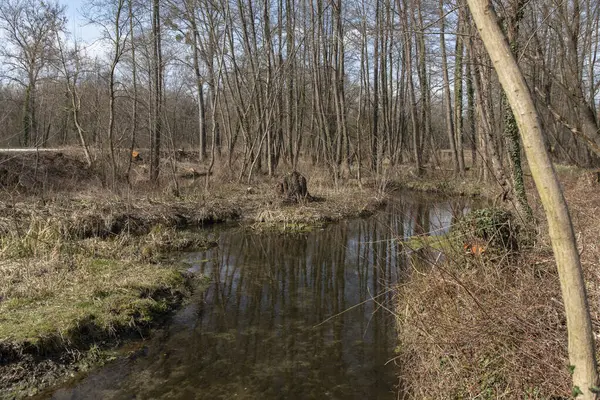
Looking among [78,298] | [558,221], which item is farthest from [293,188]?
[558,221]

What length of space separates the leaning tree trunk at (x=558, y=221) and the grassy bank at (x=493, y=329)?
84 cm

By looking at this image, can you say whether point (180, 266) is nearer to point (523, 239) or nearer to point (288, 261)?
point (288, 261)

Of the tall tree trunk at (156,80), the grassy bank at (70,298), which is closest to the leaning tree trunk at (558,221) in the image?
the grassy bank at (70,298)

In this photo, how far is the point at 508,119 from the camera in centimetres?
874

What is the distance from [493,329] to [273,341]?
3022mm

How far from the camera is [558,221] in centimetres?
216

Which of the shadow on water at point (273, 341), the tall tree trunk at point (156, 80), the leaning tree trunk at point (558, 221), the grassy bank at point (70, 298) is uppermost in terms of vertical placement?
the tall tree trunk at point (156, 80)

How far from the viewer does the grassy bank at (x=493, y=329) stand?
10.6ft

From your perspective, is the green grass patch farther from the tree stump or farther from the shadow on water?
the tree stump

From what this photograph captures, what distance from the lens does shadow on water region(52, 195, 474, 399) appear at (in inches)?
184

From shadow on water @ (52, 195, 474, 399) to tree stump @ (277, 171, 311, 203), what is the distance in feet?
18.0

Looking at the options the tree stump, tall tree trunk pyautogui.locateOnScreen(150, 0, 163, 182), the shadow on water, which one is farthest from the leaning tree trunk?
tall tree trunk pyautogui.locateOnScreen(150, 0, 163, 182)

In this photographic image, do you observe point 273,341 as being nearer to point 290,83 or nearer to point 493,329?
point 493,329

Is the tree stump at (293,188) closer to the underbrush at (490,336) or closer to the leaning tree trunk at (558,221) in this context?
the underbrush at (490,336)
